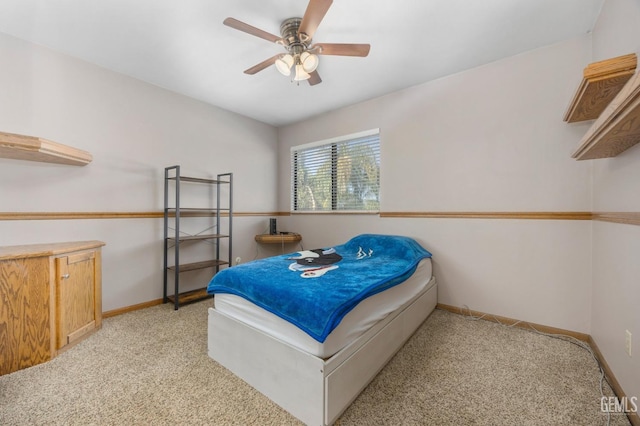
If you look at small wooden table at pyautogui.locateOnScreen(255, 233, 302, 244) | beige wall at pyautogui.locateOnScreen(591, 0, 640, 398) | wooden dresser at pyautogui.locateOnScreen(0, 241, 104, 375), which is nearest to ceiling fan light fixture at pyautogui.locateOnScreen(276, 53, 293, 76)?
beige wall at pyautogui.locateOnScreen(591, 0, 640, 398)

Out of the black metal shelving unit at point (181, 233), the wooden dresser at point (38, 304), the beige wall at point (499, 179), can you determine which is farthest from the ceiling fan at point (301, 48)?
the wooden dresser at point (38, 304)

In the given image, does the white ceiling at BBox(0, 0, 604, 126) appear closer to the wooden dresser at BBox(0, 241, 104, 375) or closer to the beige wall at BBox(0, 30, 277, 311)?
the beige wall at BBox(0, 30, 277, 311)

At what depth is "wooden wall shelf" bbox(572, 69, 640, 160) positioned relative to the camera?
2.81ft

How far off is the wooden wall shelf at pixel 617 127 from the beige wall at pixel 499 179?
2.19ft

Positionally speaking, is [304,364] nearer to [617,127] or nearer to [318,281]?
[318,281]

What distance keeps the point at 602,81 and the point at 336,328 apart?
1803 mm

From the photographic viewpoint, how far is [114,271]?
8.49ft

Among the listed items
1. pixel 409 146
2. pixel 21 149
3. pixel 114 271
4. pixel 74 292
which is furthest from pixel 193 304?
pixel 409 146

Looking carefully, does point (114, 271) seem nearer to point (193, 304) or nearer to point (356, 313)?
point (193, 304)

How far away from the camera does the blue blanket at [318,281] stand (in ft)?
4.28

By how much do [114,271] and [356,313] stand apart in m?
2.58

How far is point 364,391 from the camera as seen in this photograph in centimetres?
147

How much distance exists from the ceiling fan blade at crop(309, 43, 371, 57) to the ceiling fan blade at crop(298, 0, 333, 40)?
0.12 metres

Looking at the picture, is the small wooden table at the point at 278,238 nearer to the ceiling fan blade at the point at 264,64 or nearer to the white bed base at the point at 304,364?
the white bed base at the point at 304,364
